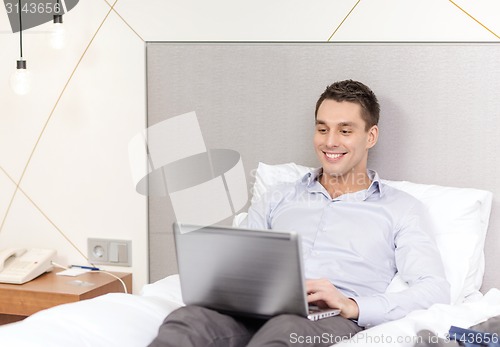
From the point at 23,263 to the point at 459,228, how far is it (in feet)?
5.30

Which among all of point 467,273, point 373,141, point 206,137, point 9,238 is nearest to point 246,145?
point 206,137

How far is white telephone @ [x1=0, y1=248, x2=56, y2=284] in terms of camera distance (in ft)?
8.68

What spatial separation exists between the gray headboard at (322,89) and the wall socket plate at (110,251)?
12cm

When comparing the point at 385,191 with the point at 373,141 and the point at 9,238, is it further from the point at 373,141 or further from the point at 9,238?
the point at 9,238

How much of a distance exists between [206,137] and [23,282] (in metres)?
0.86

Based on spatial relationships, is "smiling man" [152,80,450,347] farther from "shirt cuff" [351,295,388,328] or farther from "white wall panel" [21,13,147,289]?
"white wall panel" [21,13,147,289]

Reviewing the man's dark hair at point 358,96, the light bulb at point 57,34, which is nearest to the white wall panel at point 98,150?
the light bulb at point 57,34

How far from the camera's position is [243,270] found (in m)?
1.64

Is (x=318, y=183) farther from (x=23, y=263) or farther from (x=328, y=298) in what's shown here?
(x=23, y=263)

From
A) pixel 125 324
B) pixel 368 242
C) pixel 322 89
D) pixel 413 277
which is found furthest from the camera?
pixel 322 89

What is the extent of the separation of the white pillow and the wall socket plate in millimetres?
1094

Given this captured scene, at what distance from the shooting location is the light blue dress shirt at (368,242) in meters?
1.90

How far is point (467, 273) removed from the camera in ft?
7.04

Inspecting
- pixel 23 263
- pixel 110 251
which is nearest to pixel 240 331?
pixel 110 251
